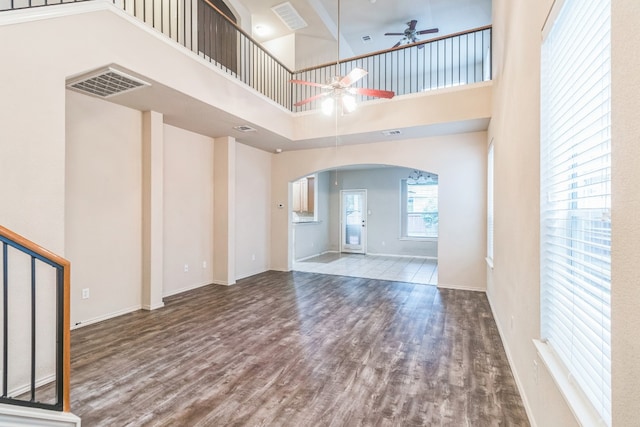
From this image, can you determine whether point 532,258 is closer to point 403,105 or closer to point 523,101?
point 523,101

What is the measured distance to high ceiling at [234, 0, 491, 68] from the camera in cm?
613

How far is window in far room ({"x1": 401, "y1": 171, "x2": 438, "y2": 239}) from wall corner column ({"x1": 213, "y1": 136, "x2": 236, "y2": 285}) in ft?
18.5

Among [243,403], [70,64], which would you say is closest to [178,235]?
[70,64]

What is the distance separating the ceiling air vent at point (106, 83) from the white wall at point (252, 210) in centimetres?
274

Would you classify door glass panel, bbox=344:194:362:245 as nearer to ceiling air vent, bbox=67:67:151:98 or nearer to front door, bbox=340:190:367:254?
front door, bbox=340:190:367:254

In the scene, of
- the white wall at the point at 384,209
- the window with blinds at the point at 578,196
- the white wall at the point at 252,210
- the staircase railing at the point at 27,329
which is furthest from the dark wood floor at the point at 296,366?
the white wall at the point at 384,209

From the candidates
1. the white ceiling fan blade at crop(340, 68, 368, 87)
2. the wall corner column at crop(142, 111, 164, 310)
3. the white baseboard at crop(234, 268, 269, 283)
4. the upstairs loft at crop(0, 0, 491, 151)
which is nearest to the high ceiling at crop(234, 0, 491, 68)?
the upstairs loft at crop(0, 0, 491, 151)

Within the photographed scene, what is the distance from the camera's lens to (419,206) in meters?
9.45

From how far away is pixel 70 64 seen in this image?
2.73 meters

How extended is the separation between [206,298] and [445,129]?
16.0ft

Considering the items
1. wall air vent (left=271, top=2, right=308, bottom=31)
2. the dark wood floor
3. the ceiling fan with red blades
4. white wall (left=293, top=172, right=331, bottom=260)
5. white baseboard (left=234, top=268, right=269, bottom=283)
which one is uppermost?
wall air vent (left=271, top=2, right=308, bottom=31)

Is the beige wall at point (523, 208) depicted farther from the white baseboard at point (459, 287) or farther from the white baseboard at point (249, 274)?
the white baseboard at point (249, 274)

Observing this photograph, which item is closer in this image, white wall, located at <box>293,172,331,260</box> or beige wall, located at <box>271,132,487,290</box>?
beige wall, located at <box>271,132,487,290</box>

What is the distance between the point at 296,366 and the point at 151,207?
3083mm
